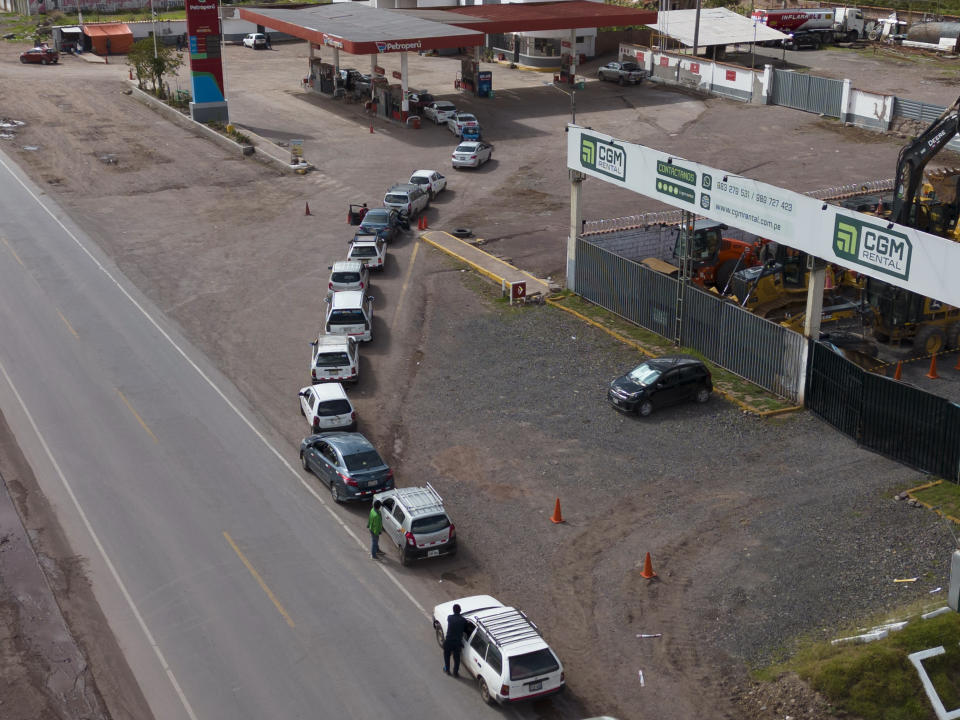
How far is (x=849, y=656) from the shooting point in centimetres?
2033

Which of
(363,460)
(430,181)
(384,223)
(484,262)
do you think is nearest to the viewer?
(363,460)

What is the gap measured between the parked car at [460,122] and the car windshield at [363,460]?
4160 cm

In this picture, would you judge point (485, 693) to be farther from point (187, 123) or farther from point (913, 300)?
point (187, 123)

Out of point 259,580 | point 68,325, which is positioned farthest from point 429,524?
point 68,325

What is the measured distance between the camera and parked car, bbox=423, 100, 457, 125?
230 ft

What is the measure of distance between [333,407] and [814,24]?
7544 cm

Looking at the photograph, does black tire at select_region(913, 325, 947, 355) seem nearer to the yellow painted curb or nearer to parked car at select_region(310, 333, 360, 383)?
the yellow painted curb

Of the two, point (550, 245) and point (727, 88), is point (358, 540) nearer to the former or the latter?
point (550, 245)

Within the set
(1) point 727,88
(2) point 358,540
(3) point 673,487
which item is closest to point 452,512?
(2) point 358,540

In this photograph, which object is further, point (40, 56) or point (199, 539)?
point (40, 56)

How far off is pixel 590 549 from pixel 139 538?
1061cm

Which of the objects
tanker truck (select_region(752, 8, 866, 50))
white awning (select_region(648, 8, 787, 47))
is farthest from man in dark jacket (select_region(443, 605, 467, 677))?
tanker truck (select_region(752, 8, 866, 50))

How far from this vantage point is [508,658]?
2012 centimetres

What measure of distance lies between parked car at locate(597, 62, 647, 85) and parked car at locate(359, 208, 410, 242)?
36.4m
